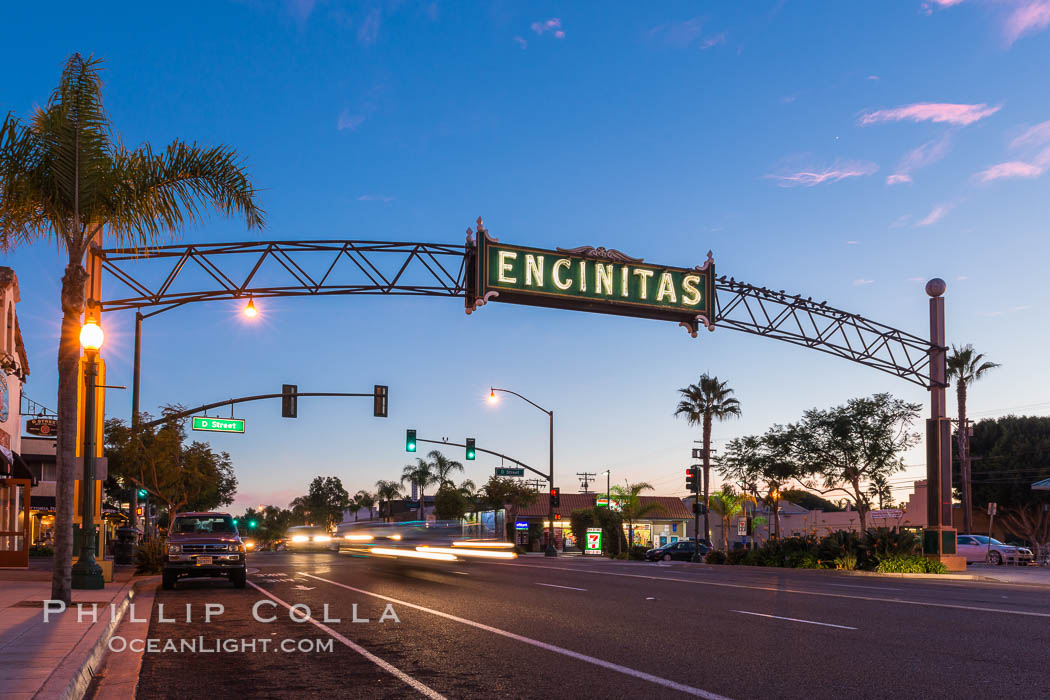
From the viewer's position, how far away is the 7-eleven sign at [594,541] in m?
59.9

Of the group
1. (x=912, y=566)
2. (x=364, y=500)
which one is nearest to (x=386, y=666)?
(x=912, y=566)

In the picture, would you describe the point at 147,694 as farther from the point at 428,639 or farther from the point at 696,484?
the point at 696,484

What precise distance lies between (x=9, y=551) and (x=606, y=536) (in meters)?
41.8

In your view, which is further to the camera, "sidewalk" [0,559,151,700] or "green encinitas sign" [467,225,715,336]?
"green encinitas sign" [467,225,715,336]

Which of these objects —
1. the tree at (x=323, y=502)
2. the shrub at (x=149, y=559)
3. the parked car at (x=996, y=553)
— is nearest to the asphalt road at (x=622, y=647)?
the shrub at (x=149, y=559)

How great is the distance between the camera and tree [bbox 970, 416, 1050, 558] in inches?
2589

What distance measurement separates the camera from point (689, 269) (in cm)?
2841

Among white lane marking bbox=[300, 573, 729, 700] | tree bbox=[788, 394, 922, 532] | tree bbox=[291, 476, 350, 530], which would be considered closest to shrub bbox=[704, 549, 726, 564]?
tree bbox=[788, 394, 922, 532]

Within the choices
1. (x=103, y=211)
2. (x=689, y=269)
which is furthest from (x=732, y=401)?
(x=103, y=211)

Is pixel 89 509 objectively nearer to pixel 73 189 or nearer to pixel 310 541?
pixel 73 189

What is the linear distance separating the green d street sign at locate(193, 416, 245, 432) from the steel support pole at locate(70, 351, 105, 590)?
57.2 ft

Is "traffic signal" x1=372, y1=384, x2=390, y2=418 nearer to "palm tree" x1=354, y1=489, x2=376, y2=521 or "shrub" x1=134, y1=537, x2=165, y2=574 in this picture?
"shrub" x1=134, y1=537, x2=165, y2=574

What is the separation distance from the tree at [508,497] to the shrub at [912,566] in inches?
1931

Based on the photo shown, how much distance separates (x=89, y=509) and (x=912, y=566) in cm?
2416
